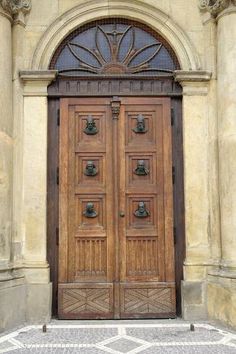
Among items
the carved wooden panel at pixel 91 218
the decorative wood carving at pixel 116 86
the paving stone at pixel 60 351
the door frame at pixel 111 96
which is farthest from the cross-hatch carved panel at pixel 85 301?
the decorative wood carving at pixel 116 86

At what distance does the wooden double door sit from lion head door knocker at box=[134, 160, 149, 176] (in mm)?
14

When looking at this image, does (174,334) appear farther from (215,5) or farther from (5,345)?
(215,5)

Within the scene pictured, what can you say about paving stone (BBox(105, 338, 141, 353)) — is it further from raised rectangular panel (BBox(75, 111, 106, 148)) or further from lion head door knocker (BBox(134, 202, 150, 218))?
raised rectangular panel (BBox(75, 111, 106, 148))

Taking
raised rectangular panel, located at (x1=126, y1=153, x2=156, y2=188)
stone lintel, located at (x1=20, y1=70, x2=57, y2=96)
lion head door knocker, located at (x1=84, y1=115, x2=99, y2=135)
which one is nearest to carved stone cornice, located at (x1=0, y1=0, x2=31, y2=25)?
stone lintel, located at (x1=20, y1=70, x2=57, y2=96)

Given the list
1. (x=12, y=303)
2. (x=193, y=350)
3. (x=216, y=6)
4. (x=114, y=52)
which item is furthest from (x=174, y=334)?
(x=216, y=6)

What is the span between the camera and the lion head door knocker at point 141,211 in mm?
6523

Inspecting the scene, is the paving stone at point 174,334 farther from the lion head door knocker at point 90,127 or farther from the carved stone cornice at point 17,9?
the carved stone cornice at point 17,9

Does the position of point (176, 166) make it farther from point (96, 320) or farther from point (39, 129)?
point (96, 320)

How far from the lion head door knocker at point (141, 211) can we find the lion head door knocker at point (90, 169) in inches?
31.2

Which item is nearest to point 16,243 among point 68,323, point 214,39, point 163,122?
point 68,323

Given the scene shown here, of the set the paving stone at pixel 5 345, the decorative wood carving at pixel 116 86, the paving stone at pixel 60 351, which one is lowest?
the paving stone at pixel 60 351

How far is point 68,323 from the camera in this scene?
6.17 meters

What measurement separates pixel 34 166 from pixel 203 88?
2.67 meters

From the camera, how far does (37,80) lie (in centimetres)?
655
